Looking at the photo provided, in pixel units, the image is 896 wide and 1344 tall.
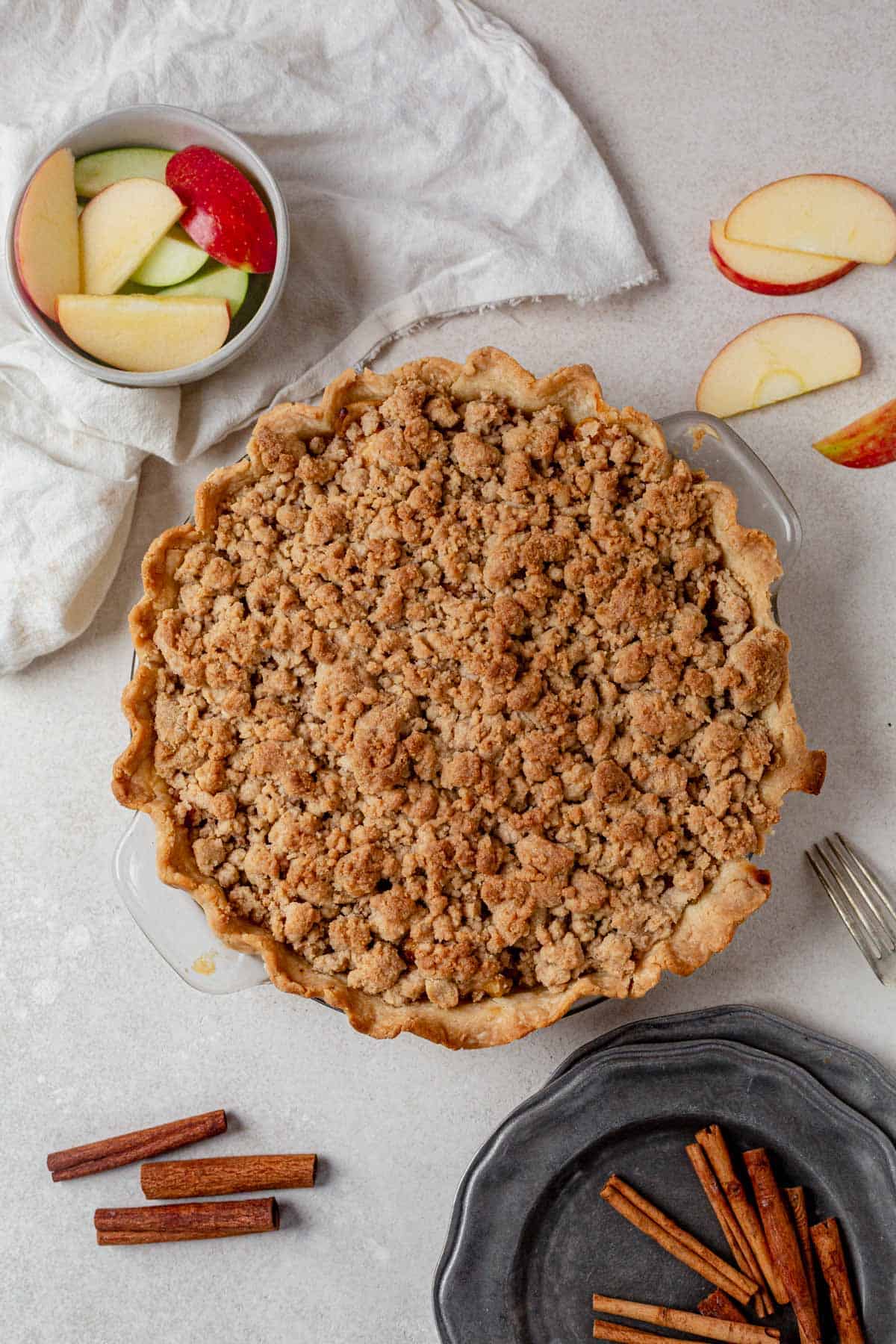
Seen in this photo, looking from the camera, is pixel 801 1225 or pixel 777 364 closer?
pixel 801 1225

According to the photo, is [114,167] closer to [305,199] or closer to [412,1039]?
[305,199]

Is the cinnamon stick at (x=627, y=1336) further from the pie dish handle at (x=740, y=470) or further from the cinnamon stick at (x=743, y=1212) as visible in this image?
the pie dish handle at (x=740, y=470)

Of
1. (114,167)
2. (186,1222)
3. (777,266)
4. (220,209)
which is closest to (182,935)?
(186,1222)

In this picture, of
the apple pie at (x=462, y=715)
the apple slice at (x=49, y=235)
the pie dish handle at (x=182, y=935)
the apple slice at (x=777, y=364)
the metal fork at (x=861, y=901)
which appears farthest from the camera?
the apple slice at (x=777, y=364)

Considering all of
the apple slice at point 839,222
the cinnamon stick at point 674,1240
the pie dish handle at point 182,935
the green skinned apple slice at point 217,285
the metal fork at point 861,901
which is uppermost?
the green skinned apple slice at point 217,285

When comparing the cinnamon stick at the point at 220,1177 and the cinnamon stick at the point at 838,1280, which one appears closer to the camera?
the cinnamon stick at the point at 838,1280

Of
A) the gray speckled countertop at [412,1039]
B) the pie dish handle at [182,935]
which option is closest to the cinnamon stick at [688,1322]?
the gray speckled countertop at [412,1039]

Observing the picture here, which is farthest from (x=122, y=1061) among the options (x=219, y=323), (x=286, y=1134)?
(x=219, y=323)
